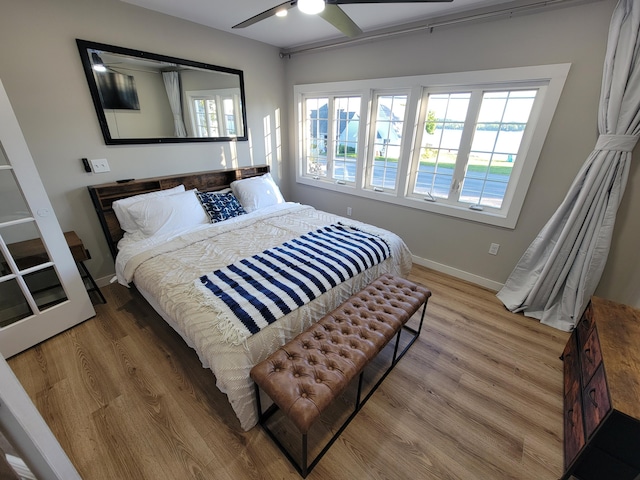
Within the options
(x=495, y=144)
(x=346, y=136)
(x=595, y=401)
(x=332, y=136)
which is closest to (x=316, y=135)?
(x=332, y=136)

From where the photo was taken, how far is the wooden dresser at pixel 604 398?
3.19 ft

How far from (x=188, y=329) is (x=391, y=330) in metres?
1.12

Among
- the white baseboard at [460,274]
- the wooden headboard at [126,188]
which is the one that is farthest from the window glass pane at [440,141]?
the wooden headboard at [126,188]

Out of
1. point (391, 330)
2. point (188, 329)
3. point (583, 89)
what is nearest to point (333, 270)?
point (391, 330)

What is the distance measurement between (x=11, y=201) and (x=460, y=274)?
3714 mm

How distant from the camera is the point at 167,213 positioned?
90.3 inches

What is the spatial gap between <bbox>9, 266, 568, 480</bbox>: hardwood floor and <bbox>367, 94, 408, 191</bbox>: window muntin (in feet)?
5.97

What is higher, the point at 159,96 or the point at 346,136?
the point at 159,96

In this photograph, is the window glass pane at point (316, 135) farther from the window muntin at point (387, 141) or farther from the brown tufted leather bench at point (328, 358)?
the brown tufted leather bench at point (328, 358)

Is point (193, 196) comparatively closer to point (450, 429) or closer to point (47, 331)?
point (47, 331)

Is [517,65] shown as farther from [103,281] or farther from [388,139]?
[103,281]

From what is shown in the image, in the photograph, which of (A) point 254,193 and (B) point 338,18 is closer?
(B) point 338,18

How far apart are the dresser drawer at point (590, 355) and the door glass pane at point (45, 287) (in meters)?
3.33

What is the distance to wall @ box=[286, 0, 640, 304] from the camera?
1815 mm
